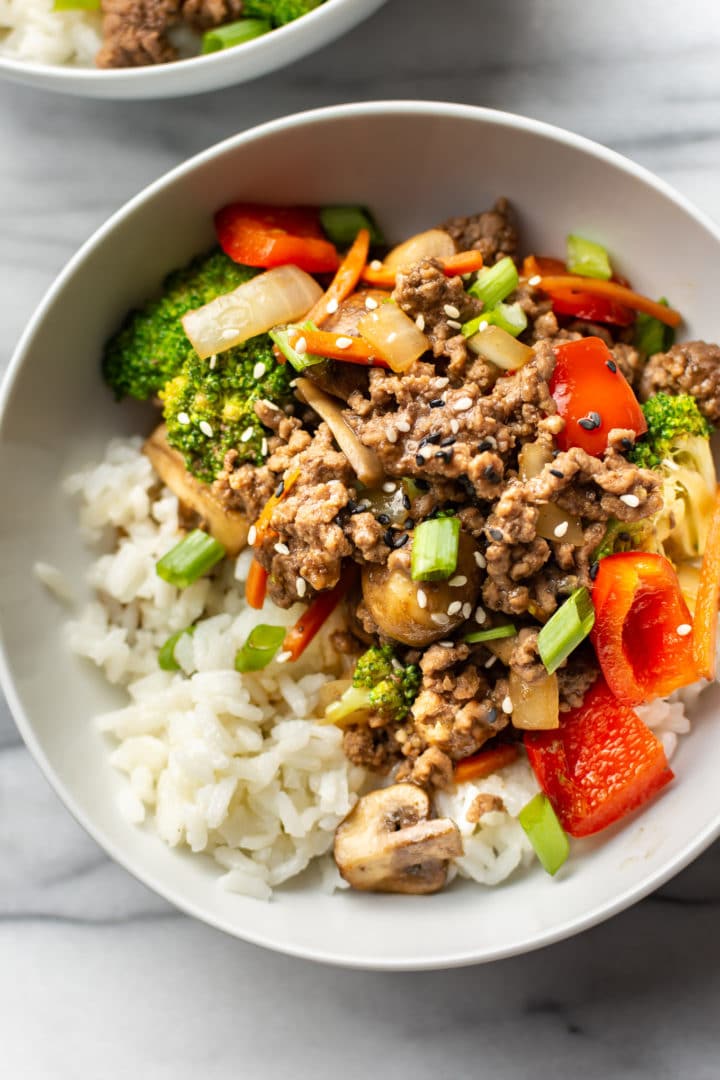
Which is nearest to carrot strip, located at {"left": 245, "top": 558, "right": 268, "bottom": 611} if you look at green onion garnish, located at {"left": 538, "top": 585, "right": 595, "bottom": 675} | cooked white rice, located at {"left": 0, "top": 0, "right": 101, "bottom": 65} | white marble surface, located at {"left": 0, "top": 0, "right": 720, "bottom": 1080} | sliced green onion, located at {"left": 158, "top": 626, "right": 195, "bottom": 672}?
sliced green onion, located at {"left": 158, "top": 626, "right": 195, "bottom": 672}

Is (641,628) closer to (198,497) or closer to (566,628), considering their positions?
(566,628)

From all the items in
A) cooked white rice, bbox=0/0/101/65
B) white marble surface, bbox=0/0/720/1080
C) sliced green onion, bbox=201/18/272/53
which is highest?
sliced green onion, bbox=201/18/272/53

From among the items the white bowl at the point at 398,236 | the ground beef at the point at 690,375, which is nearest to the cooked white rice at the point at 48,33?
the white bowl at the point at 398,236

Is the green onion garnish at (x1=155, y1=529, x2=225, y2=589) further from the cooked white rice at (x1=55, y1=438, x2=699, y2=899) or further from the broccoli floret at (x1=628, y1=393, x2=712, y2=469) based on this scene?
the broccoli floret at (x1=628, y1=393, x2=712, y2=469)

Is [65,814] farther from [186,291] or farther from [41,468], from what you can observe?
[186,291]

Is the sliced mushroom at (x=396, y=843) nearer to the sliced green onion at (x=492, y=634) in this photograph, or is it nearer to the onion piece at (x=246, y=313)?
the sliced green onion at (x=492, y=634)

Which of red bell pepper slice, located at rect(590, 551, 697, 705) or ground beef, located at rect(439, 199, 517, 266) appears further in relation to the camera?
ground beef, located at rect(439, 199, 517, 266)
